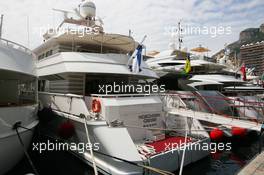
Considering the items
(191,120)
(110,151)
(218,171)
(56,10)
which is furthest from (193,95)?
(56,10)

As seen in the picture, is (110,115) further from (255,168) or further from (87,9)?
(87,9)

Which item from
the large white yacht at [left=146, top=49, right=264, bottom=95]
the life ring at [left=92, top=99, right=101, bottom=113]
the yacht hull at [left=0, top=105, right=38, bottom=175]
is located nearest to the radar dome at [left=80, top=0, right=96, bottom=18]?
the large white yacht at [left=146, top=49, right=264, bottom=95]

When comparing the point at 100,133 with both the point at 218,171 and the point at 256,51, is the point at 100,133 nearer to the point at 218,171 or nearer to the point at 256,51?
the point at 218,171

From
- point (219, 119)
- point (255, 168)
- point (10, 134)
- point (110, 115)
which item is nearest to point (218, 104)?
point (219, 119)

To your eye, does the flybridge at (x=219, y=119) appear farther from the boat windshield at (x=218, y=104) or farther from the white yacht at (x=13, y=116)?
the white yacht at (x=13, y=116)

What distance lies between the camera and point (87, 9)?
48.7 ft

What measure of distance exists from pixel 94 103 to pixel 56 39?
15.1 ft

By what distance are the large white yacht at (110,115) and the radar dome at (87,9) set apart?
350 centimetres

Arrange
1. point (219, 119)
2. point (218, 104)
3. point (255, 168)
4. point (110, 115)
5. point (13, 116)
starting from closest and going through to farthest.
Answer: point (13, 116)
point (255, 168)
point (110, 115)
point (219, 119)
point (218, 104)

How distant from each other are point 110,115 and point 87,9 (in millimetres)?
9195

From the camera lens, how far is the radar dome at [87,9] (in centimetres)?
1482

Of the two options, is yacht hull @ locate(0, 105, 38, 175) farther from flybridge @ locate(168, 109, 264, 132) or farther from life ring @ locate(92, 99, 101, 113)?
flybridge @ locate(168, 109, 264, 132)

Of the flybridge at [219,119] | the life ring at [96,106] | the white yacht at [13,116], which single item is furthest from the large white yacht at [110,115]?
the white yacht at [13,116]

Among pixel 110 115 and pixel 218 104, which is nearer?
pixel 110 115
